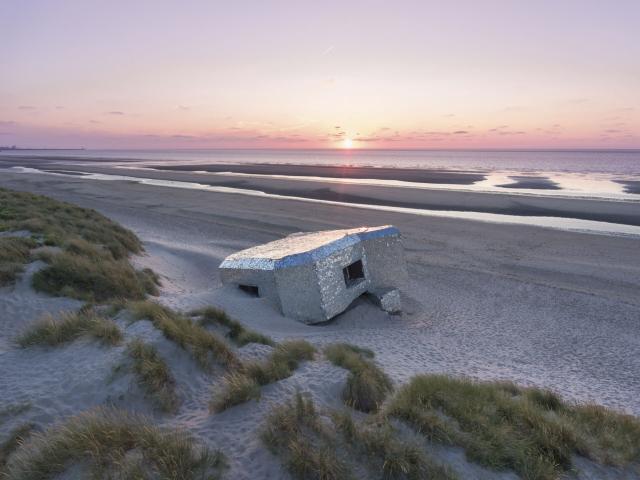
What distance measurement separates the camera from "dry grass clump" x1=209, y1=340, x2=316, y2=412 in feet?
15.7

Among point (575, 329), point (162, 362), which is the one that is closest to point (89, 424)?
point (162, 362)

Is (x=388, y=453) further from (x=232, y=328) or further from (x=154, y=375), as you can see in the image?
(x=232, y=328)

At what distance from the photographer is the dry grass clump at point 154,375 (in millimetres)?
4770

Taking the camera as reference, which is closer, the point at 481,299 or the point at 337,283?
the point at 337,283

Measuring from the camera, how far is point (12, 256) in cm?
884

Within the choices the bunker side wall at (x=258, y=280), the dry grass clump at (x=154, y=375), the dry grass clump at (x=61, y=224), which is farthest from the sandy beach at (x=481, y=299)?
the dry grass clump at (x=154, y=375)

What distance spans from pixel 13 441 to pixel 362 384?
3.71 meters

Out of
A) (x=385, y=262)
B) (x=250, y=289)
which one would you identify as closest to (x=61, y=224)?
(x=250, y=289)

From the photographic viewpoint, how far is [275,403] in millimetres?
4887

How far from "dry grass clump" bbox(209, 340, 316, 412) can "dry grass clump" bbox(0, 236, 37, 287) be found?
18.3ft

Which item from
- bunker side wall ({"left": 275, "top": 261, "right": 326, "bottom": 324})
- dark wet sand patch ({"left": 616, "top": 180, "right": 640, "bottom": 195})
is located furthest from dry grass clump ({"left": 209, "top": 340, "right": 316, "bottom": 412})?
dark wet sand patch ({"left": 616, "top": 180, "right": 640, "bottom": 195})

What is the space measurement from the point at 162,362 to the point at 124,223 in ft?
64.6

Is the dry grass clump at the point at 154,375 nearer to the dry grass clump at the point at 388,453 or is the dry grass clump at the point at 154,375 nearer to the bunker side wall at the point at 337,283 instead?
the dry grass clump at the point at 388,453

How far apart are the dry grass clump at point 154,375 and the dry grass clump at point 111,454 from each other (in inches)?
29.6
